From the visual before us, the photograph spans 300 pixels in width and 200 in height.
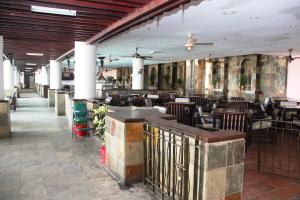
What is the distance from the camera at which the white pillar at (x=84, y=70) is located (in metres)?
6.86

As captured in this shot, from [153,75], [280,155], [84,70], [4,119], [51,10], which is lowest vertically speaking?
[280,155]

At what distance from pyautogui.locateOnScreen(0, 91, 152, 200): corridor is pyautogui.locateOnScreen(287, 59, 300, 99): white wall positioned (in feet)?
28.4

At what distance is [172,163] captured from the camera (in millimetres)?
2637

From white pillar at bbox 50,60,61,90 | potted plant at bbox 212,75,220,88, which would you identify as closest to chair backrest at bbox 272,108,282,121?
potted plant at bbox 212,75,220,88

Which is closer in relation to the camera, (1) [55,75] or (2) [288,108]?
(2) [288,108]

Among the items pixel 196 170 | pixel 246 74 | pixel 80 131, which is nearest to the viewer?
pixel 196 170

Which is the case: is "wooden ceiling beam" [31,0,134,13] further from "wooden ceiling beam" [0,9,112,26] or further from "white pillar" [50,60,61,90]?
"white pillar" [50,60,61,90]

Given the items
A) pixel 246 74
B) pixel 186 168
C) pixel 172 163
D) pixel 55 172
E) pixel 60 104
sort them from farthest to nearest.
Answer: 1. pixel 246 74
2. pixel 60 104
3. pixel 55 172
4. pixel 172 163
5. pixel 186 168

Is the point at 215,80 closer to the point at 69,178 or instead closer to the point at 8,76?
the point at 69,178

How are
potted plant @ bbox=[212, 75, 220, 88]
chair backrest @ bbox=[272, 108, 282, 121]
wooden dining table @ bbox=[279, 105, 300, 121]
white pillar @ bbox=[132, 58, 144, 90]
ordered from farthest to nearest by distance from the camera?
potted plant @ bbox=[212, 75, 220, 88] < white pillar @ bbox=[132, 58, 144, 90] < wooden dining table @ bbox=[279, 105, 300, 121] < chair backrest @ bbox=[272, 108, 282, 121]

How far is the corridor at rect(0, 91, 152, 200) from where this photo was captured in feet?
9.81

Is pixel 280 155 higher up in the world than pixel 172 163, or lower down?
lower down

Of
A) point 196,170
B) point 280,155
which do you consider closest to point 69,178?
point 196,170

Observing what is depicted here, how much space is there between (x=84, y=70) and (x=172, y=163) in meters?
4.93
